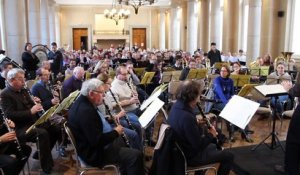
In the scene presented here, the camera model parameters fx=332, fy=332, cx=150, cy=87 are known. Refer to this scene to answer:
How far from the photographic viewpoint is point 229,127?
19.6ft

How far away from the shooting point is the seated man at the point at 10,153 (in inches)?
139

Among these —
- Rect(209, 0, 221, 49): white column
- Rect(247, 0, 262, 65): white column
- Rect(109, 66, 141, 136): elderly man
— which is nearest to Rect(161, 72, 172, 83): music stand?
Rect(109, 66, 141, 136): elderly man

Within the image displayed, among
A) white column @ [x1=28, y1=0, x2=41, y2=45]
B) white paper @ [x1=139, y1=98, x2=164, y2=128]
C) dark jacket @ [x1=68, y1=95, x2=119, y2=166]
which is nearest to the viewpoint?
dark jacket @ [x1=68, y1=95, x2=119, y2=166]

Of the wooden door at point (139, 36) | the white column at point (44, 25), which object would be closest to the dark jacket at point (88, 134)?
the white column at point (44, 25)

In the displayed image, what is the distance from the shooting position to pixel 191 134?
3223mm

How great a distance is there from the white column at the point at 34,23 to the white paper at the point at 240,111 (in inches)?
450

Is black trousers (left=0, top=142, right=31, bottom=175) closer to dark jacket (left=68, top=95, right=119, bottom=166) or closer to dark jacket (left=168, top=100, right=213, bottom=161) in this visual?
dark jacket (left=68, top=95, right=119, bottom=166)

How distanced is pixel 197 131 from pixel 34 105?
2.33m

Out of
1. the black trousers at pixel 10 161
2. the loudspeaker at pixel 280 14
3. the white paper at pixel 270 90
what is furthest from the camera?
the loudspeaker at pixel 280 14

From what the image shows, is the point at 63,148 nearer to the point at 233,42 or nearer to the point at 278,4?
the point at 278,4

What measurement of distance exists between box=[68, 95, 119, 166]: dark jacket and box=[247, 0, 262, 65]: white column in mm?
10334

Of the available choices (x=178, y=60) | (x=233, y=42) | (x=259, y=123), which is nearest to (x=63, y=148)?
(x=259, y=123)

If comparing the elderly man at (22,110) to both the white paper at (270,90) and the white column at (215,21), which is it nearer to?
the white paper at (270,90)

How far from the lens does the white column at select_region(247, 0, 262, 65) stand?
41.3 ft
